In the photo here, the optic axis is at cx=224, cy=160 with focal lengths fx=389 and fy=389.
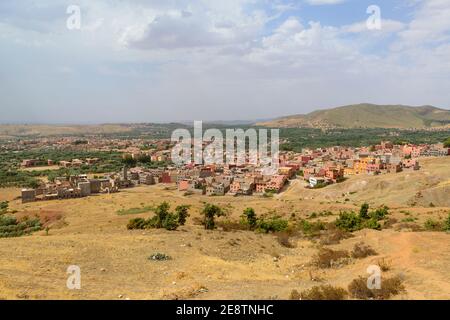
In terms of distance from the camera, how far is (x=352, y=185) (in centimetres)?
4322

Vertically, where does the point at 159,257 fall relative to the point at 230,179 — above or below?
above

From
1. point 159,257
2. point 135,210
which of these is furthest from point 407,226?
point 135,210

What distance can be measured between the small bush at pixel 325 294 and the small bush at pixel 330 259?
402cm

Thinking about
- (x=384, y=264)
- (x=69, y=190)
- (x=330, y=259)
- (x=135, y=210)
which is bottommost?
→ (x=69, y=190)

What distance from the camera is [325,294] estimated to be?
898 centimetres

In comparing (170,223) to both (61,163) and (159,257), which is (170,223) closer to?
(159,257)

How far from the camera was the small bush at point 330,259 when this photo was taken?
13.4 metres

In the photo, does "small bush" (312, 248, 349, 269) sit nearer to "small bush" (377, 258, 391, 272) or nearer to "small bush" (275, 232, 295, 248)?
"small bush" (377, 258, 391, 272)

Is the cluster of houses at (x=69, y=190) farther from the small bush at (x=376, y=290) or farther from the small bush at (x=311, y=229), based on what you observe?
the small bush at (x=376, y=290)

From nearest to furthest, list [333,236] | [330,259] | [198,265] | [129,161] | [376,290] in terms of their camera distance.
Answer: [376,290]
[198,265]
[330,259]
[333,236]
[129,161]

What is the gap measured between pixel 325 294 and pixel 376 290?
1.31 m

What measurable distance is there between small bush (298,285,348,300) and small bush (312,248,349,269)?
402 cm

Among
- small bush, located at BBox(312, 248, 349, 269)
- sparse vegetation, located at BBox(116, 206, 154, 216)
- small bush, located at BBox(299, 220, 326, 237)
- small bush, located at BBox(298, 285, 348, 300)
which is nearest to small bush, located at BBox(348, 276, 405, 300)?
small bush, located at BBox(298, 285, 348, 300)

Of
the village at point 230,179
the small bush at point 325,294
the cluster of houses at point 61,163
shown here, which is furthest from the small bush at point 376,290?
the cluster of houses at point 61,163
